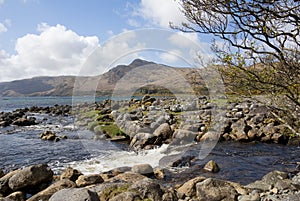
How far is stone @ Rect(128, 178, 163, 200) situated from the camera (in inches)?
276

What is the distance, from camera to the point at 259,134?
56.5ft

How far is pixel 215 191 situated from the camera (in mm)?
7734

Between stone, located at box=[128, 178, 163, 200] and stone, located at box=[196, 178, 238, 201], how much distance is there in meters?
1.37

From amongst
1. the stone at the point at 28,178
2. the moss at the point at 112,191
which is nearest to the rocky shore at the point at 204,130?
the stone at the point at 28,178

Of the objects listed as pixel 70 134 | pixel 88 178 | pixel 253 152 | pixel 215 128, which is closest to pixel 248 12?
pixel 88 178

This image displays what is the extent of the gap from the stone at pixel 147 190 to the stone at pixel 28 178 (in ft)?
14.9

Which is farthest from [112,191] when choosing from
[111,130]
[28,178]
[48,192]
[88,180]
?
[111,130]

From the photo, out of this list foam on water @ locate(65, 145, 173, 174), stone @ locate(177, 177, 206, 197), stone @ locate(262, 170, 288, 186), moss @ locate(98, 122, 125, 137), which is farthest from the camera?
moss @ locate(98, 122, 125, 137)

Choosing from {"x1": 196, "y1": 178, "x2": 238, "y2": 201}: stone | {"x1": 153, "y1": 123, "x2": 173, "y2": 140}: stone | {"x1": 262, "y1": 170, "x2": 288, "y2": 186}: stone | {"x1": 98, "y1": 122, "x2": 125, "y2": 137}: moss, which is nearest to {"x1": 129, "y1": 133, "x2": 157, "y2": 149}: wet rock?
{"x1": 153, "y1": 123, "x2": 173, "y2": 140}: stone

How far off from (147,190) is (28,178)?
16.8 ft

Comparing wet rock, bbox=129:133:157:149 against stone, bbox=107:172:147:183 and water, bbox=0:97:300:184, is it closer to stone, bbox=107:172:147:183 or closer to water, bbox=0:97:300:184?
water, bbox=0:97:300:184

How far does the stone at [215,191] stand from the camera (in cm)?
761

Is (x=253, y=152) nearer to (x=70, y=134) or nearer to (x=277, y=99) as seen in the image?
(x=277, y=99)

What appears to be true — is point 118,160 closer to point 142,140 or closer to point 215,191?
point 142,140
